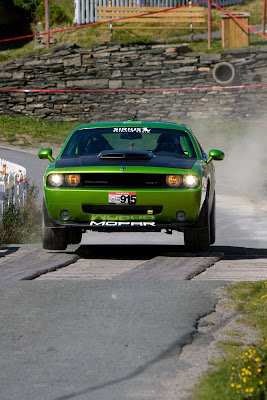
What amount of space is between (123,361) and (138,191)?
15.1ft

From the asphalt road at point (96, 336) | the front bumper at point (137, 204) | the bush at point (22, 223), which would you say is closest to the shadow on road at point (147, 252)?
the front bumper at point (137, 204)

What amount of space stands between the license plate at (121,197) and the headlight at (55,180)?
59 cm

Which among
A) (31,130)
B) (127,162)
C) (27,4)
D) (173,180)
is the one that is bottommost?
(173,180)

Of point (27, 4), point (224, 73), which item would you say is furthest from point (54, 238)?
point (27, 4)

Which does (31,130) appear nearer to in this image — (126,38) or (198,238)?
(126,38)

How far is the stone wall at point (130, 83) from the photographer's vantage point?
102 ft

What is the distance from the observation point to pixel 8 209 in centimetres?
1548

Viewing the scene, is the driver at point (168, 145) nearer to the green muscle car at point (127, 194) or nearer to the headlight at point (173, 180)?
the green muscle car at point (127, 194)

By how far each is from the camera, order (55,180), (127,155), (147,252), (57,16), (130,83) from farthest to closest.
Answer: (57,16) → (130,83) → (147,252) → (127,155) → (55,180)

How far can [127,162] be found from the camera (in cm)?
1106

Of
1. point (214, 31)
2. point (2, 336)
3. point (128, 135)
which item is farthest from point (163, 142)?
point (214, 31)

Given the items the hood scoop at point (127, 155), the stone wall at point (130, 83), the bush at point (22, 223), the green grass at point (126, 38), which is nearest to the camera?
the hood scoop at point (127, 155)

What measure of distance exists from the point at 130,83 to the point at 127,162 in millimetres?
21193

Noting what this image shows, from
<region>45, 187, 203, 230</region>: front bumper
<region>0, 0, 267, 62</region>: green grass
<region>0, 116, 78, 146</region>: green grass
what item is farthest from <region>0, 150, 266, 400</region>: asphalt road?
<region>0, 0, 267, 62</region>: green grass
